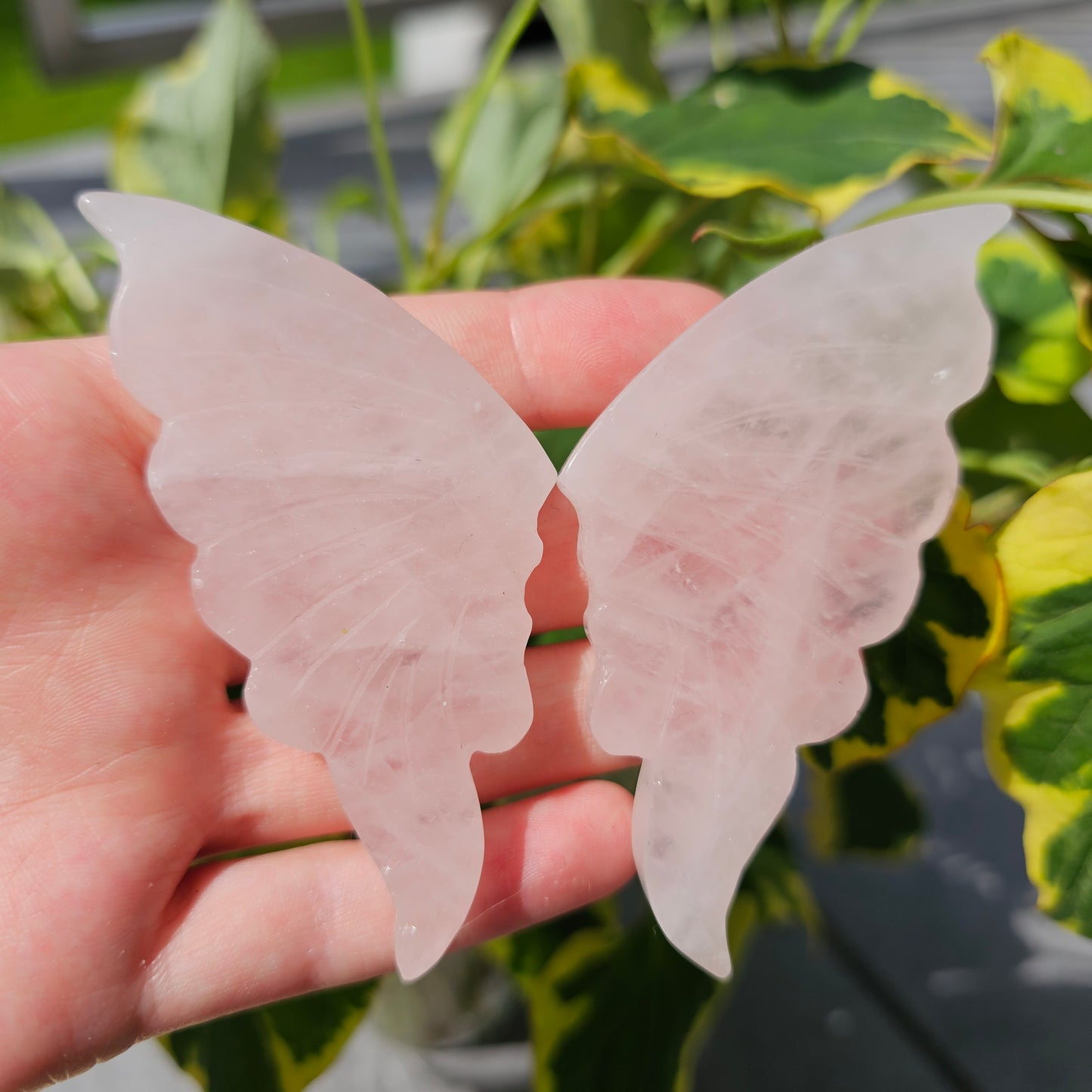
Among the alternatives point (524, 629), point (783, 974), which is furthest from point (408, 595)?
point (783, 974)

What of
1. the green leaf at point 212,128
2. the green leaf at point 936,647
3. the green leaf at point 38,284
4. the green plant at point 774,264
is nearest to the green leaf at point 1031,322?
the green plant at point 774,264

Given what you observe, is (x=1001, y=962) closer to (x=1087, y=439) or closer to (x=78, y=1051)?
(x=1087, y=439)

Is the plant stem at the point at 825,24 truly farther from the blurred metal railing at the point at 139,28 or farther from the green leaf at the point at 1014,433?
the blurred metal railing at the point at 139,28

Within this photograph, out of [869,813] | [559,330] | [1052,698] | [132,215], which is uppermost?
[132,215]

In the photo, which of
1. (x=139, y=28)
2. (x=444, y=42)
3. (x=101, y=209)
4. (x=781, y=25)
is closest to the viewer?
(x=101, y=209)

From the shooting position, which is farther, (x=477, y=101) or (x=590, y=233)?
(x=590, y=233)

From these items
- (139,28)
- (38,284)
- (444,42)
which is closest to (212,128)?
(38,284)

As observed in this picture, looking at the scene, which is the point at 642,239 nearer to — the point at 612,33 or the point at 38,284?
the point at 612,33

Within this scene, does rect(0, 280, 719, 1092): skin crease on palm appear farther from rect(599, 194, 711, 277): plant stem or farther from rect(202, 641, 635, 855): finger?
rect(599, 194, 711, 277): plant stem
